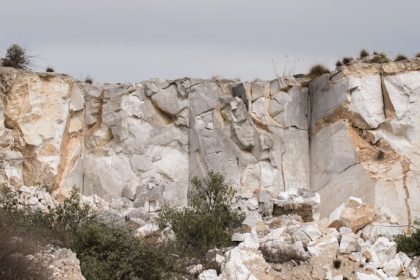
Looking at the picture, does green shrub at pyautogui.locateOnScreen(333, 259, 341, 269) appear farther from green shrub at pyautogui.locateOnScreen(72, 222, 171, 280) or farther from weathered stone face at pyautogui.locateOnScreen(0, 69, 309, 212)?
weathered stone face at pyautogui.locateOnScreen(0, 69, 309, 212)

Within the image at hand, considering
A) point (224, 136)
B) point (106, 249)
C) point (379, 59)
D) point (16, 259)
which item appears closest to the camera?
point (16, 259)

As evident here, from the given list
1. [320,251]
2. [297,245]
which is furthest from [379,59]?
[297,245]

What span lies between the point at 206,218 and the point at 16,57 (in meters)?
7.07

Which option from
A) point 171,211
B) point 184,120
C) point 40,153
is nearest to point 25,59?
point 40,153

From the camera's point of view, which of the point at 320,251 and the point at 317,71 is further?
the point at 317,71

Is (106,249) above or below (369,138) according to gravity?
below

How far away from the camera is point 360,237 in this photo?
619 inches

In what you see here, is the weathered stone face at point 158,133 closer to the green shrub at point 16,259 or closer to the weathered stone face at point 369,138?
the weathered stone face at point 369,138

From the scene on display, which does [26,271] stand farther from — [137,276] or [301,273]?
[301,273]

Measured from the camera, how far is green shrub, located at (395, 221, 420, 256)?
15.3m

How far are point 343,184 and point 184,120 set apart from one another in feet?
14.5

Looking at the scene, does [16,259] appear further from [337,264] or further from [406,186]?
[406,186]

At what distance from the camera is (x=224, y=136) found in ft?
62.9

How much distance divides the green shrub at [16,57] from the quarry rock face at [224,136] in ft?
3.35
